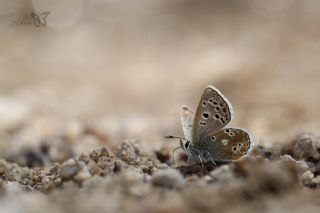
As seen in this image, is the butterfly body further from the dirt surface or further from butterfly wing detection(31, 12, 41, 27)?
butterfly wing detection(31, 12, 41, 27)

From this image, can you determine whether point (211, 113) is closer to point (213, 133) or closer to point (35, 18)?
point (213, 133)

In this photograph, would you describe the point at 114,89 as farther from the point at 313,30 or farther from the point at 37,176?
the point at 37,176

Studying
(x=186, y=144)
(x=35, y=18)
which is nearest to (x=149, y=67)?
(x=35, y=18)

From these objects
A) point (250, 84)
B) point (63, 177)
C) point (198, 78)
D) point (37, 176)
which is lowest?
point (63, 177)

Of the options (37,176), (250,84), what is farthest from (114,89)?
(37,176)

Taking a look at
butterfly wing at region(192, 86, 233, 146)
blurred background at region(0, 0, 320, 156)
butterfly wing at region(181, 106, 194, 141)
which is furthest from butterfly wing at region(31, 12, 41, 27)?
butterfly wing at region(192, 86, 233, 146)

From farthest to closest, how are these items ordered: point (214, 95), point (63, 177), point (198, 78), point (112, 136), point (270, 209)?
point (198, 78) < point (112, 136) < point (214, 95) < point (63, 177) < point (270, 209)

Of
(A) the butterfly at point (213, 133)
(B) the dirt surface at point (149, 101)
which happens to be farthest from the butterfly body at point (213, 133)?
(B) the dirt surface at point (149, 101)
